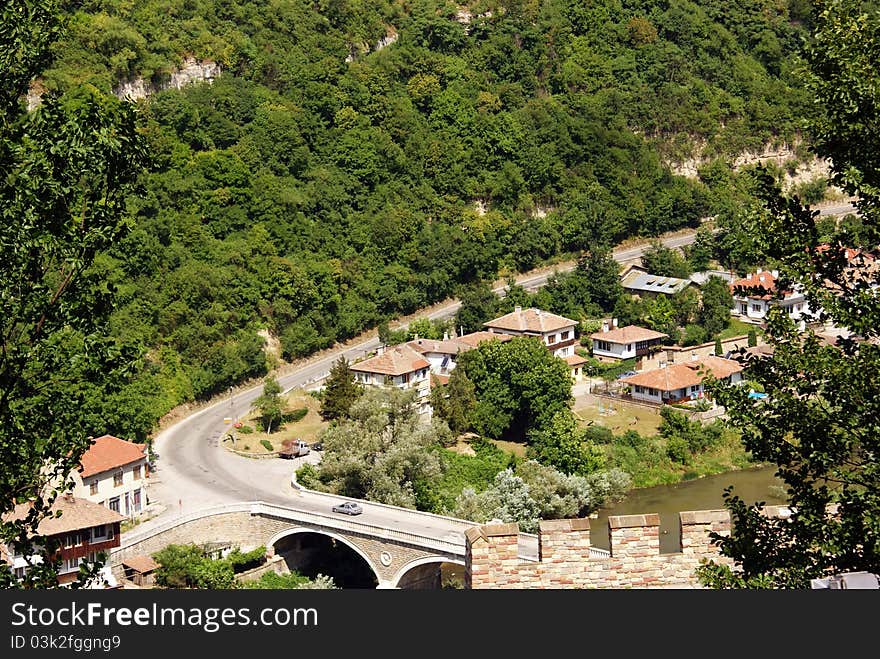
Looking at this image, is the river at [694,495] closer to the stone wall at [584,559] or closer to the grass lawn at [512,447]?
the grass lawn at [512,447]

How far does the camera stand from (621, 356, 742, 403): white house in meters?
46.2

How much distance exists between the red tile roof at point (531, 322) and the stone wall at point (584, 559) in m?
42.8

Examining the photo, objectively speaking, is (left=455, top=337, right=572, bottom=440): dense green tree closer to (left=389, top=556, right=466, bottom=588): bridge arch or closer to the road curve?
the road curve

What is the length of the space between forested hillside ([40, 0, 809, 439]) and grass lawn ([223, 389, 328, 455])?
303cm

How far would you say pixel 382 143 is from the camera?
62906mm

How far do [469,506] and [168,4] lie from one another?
1544 inches

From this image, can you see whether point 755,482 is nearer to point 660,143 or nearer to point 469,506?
point 469,506

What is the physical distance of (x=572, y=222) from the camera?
212 feet

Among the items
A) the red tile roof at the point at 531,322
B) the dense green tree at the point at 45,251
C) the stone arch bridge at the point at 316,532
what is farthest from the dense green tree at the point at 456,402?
the dense green tree at the point at 45,251

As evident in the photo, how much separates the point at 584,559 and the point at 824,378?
107 inches

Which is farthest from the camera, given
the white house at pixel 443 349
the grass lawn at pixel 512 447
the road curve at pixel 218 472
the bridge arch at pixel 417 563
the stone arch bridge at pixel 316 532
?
the white house at pixel 443 349

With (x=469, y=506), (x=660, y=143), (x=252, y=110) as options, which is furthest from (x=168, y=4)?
(x=469, y=506)

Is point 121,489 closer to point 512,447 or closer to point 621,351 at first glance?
point 512,447

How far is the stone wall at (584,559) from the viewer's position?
9633 millimetres
